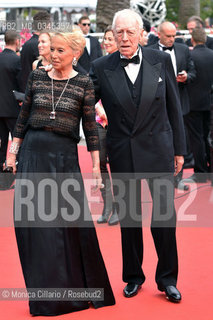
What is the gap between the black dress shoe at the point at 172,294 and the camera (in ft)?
17.7

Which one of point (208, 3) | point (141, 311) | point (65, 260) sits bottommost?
point (208, 3)

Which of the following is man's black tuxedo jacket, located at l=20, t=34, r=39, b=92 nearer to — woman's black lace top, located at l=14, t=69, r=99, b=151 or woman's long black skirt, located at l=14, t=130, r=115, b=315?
woman's black lace top, located at l=14, t=69, r=99, b=151

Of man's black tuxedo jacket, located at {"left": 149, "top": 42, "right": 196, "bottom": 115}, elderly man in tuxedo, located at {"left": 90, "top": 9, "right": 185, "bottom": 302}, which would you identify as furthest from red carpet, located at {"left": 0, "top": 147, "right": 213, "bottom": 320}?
man's black tuxedo jacket, located at {"left": 149, "top": 42, "right": 196, "bottom": 115}

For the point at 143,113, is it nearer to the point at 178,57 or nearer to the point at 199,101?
the point at 178,57

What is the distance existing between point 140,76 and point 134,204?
999 millimetres

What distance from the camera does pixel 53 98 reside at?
5.16 metres

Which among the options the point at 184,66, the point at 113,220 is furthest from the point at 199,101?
the point at 113,220

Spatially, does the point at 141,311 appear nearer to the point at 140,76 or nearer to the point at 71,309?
the point at 71,309

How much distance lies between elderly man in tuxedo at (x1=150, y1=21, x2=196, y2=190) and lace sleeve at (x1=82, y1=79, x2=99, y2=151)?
13.7 feet

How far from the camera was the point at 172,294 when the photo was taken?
17.8 feet

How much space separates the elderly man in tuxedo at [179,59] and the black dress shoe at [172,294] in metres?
4.35

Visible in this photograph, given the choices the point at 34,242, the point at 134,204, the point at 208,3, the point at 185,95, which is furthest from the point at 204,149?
the point at 208,3

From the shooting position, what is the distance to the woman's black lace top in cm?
517

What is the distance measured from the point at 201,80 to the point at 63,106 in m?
5.87
